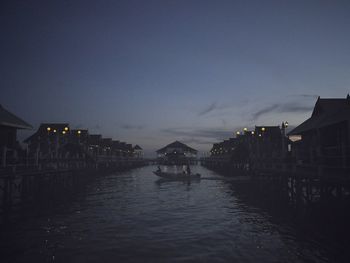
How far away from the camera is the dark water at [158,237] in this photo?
14.3m

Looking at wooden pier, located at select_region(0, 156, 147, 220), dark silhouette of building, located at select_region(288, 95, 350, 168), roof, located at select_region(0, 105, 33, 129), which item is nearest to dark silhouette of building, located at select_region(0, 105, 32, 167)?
roof, located at select_region(0, 105, 33, 129)

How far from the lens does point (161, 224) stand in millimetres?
21172

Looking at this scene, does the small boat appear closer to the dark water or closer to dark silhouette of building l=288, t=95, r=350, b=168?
dark silhouette of building l=288, t=95, r=350, b=168

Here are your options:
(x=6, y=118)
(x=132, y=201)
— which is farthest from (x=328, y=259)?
(x=6, y=118)

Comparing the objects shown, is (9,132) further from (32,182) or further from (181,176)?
(181,176)

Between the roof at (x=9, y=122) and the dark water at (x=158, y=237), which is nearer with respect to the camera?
the dark water at (x=158, y=237)

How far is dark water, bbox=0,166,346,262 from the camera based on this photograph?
1433 cm

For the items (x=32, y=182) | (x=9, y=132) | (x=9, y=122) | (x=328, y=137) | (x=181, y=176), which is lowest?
(x=181, y=176)

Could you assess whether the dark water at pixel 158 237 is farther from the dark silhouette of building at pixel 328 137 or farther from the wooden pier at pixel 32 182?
the dark silhouette of building at pixel 328 137

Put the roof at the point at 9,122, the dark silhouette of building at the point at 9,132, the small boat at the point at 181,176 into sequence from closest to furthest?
the roof at the point at 9,122
the dark silhouette of building at the point at 9,132
the small boat at the point at 181,176

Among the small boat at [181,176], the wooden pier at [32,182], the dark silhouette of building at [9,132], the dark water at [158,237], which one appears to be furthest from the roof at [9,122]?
the small boat at [181,176]

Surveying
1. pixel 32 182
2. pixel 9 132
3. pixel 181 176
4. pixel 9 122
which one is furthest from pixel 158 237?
pixel 181 176

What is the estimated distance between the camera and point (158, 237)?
58.4 ft

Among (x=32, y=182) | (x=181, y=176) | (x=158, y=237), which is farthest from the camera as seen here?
(x=181, y=176)
